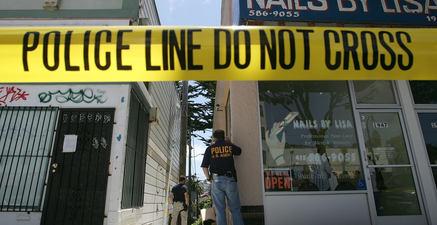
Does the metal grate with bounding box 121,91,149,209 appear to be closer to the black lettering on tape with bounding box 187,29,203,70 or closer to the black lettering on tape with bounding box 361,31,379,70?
the black lettering on tape with bounding box 187,29,203,70

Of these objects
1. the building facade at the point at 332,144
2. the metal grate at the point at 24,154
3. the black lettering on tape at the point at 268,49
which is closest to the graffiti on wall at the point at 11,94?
the metal grate at the point at 24,154

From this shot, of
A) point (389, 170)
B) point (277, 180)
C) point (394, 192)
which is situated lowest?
point (394, 192)

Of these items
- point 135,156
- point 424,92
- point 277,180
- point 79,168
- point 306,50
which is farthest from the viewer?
point 135,156

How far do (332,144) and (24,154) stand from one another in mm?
5609

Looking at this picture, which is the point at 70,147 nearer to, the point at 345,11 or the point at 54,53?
the point at 54,53

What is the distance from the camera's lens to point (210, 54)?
229 cm

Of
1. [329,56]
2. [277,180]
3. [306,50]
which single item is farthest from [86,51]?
[277,180]

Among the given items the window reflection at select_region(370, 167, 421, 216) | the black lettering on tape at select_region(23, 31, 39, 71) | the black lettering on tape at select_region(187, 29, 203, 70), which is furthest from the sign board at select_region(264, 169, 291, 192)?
Result: the black lettering on tape at select_region(23, 31, 39, 71)

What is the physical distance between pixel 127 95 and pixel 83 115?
35.6 inches

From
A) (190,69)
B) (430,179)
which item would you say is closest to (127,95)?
(190,69)

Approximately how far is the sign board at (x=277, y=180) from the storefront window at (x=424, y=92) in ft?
9.64

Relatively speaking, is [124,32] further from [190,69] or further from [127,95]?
[127,95]

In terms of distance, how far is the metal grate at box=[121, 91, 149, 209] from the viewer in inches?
204

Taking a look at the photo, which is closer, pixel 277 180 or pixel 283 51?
pixel 283 51
